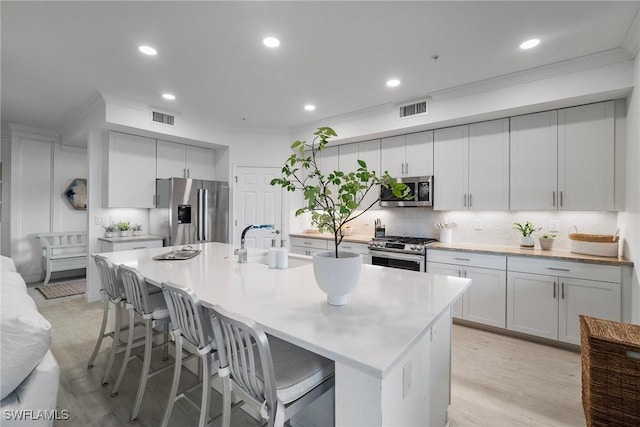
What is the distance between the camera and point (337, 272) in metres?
1.27

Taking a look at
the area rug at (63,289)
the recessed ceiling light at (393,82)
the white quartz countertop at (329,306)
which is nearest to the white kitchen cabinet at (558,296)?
the white quartz countertop at (329,306)

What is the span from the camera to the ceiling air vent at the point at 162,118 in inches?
161

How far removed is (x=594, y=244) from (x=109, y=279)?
14.1 ft

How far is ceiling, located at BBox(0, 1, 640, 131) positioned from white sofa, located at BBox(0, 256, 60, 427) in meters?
2.04

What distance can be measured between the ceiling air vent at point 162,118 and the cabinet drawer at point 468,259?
13.0 ft

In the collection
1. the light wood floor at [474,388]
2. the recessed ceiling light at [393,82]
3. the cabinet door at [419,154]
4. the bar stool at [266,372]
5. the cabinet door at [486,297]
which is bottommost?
the light wood floor at [474,388]

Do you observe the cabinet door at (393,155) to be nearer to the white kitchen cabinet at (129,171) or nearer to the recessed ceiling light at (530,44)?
the recessed ceiling light at (530,44)

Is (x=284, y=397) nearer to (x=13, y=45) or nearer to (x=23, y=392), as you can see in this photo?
(x=23, y=392)

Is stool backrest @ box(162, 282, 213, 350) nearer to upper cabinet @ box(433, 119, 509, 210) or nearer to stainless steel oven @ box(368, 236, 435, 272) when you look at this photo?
stainless steel oven @ box(368, 236, 435, 272)

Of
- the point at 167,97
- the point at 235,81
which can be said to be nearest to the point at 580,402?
the point at 235,81

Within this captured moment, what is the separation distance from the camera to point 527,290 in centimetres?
298

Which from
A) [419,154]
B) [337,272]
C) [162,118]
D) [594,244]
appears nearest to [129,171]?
[162,118]

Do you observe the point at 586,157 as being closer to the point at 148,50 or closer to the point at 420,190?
the point at 420,190

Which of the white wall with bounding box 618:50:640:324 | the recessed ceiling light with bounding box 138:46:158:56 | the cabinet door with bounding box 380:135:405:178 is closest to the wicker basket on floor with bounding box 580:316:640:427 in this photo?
the white wall with bounding box 618:50:640:324
